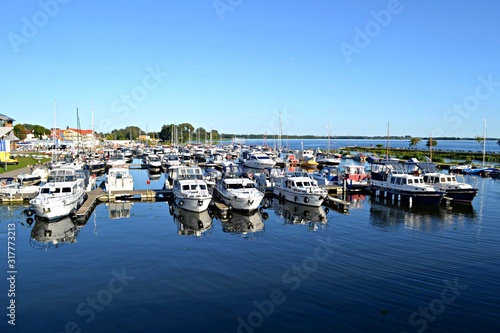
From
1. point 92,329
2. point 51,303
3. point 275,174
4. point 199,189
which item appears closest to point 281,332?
point 92,329

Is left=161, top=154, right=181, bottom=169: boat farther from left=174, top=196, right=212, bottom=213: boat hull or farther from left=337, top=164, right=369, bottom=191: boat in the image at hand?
left=174, top=196, right=212, bottom=213: boat hull

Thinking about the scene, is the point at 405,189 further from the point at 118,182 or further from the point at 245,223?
the point at 118,182

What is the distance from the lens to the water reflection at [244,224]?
32716mm

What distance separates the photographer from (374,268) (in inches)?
929

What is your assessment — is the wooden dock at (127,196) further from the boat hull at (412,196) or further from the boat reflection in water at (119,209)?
the boat hull at (412,196)

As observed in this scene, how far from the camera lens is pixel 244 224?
3550 cm

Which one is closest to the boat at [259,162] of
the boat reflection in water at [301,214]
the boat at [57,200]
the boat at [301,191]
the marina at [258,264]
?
the boat at [301,191]

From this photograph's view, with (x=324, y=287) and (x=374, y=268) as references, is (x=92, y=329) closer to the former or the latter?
(x=324, y=287)

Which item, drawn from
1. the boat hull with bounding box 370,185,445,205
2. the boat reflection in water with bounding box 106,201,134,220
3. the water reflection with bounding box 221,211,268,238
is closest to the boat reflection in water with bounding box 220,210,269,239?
the water reflection with bounding box 221,211,268,238

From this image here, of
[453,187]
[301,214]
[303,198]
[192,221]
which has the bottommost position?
[301,214]

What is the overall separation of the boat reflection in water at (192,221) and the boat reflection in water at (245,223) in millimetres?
1647

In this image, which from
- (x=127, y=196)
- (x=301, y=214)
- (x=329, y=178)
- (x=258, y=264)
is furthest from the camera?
(x=329, y=178)

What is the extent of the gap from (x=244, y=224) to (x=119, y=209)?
14980 mm

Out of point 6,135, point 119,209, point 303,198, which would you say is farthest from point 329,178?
point 6,135
